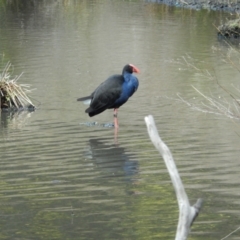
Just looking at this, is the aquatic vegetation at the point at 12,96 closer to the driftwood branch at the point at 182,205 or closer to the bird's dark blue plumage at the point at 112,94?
the bird's dark blue plumage at the point at 112,94

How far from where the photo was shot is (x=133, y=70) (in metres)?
12.2

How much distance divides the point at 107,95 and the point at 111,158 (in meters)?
2.42

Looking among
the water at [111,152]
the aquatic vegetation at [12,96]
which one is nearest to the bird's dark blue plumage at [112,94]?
the water at [111,152]

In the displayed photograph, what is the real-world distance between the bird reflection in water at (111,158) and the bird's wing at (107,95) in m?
1.28

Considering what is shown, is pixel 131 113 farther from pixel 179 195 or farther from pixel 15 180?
pixel 179 195

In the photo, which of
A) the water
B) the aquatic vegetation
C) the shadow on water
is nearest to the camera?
the water

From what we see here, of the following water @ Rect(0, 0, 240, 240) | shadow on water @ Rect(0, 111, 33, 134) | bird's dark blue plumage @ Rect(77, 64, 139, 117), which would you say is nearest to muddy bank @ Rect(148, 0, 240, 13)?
water @ Rect(0, 0, 240, 240)

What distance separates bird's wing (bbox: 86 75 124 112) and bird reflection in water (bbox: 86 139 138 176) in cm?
128

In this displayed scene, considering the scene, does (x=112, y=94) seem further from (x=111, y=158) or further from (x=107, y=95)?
(x=111, y=158)

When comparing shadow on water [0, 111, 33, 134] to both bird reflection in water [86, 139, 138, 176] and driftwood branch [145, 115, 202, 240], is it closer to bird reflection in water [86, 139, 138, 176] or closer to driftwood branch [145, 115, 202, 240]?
bird reflection in water [86, 139, 138, 176]

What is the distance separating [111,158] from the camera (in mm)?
9633

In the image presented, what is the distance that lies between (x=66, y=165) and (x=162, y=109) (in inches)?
164

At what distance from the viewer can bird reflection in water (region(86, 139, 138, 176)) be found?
8.96 m

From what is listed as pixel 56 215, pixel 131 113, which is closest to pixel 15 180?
pixel 56 215
